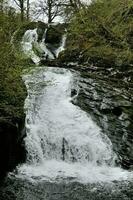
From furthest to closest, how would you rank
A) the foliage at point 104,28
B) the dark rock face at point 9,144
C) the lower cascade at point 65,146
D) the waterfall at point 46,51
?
1. the waterfall at point 46,51
2. the lower cascade at point 65,146
3. the dark rock face at point 9,144
4. the foliage at point 104,28

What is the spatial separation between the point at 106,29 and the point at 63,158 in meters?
6.39

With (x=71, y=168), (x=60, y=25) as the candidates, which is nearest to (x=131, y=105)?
(x=71, y=168)

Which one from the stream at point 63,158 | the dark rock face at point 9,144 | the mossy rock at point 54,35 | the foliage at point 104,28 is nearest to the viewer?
the foliage at point 104,28

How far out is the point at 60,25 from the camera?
102ft

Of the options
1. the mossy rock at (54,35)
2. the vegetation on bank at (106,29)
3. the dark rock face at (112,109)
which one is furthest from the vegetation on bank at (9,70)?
the mossy rock at (54,35)

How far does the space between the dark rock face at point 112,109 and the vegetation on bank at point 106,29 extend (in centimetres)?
238

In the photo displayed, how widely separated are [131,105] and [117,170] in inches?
176

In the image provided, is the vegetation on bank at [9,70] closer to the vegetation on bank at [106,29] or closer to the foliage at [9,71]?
the foliage at [9,71]

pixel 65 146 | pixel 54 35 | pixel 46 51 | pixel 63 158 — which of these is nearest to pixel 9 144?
pixel 63 158

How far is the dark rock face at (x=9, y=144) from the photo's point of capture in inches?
463

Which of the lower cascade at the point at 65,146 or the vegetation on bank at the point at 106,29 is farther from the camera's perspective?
the lower cascade at the point at 65,146

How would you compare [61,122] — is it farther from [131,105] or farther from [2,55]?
[2,55]

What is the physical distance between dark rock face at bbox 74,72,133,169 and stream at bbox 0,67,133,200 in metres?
0.27

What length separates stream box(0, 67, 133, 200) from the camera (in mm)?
10719
